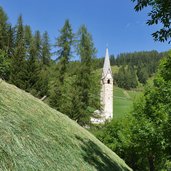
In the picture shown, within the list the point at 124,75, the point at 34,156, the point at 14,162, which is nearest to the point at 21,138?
the point at 34,156

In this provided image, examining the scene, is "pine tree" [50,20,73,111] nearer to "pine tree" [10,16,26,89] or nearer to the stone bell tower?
"pine tree" [10,16,26,89]

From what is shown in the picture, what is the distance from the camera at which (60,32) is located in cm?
4322

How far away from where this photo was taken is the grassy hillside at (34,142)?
21.6 ft

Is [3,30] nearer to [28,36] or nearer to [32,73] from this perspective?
[28,36]

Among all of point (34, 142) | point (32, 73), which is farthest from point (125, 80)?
point (34, 142)

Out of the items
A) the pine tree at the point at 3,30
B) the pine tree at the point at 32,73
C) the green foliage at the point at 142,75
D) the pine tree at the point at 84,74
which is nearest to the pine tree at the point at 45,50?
the pine tree at the point at 3,30

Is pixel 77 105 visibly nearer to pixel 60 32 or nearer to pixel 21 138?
pixel 60 32

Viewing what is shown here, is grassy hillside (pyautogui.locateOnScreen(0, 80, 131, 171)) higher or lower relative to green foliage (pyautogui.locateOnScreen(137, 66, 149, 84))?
lower

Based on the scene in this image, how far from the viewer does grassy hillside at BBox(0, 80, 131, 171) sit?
6.59m

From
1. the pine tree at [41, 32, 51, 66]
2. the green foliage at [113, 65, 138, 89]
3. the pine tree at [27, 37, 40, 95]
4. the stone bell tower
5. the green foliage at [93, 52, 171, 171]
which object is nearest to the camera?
the green foliage at [93, 52, 171, 171]

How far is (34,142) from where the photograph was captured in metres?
7.70

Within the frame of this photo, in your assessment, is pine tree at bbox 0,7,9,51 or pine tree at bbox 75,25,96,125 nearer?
pine tree at bbox 75,25,96,125

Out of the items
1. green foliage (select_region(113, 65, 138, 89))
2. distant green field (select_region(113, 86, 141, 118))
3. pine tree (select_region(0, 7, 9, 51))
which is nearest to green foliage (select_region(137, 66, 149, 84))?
green foliage (select_region(113, 65, 138, 89))

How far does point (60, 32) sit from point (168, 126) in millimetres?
31254
